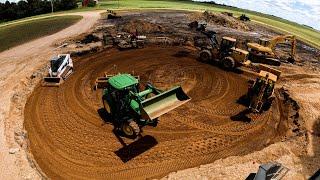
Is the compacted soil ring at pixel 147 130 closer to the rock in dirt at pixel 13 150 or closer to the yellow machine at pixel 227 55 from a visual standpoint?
the rock in dirt at pixel 13 150

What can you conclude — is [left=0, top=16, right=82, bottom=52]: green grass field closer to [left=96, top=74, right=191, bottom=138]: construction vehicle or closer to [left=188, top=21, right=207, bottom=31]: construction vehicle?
[left=188, top=21, right=207, bottom=31]: construction vehicle

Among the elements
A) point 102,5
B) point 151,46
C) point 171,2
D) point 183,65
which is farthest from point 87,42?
point 171,2

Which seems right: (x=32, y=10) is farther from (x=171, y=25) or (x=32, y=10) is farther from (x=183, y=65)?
(x=183, y=65)

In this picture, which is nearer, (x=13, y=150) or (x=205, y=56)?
(x=13, y=150)

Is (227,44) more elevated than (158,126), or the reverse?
(227,44)

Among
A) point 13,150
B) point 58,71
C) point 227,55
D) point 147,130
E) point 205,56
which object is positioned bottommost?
point 13,150

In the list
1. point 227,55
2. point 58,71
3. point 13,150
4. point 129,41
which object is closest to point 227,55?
point 227,55

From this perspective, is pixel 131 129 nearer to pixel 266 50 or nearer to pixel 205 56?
pixel 205 56

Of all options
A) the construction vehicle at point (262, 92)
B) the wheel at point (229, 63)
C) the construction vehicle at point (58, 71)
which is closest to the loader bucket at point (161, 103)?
the construction vehicle at point (262, 92)
